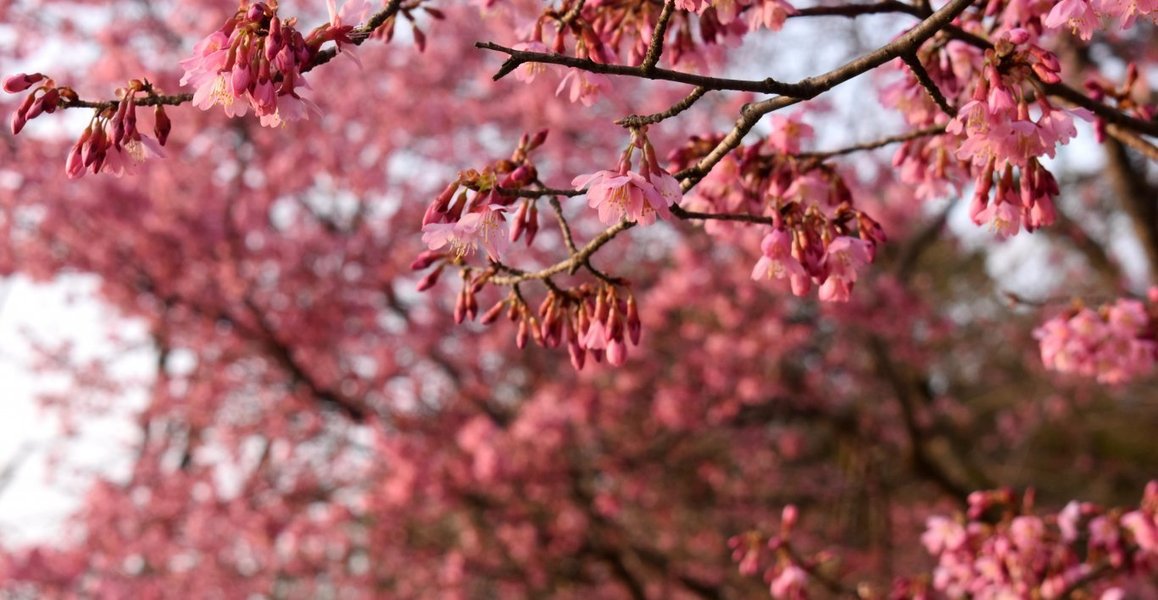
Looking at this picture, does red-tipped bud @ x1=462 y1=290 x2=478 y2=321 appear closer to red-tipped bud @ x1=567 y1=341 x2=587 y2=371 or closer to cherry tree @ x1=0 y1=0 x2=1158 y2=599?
red-tipped bud @ x1=567 y1=341 x2=587 y2=371

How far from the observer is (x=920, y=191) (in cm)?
250

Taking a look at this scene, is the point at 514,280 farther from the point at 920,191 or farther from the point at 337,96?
the point at 337,96

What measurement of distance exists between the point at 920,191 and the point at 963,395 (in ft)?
36.5

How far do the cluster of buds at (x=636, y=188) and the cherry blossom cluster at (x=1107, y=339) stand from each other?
2.04 meters

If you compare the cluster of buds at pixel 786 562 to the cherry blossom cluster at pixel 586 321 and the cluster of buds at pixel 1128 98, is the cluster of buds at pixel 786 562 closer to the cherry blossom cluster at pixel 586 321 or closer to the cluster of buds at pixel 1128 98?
the cherry blossom cluster at pixel 586 321

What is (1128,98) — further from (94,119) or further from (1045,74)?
(94,119)

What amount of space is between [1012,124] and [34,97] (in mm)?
1831

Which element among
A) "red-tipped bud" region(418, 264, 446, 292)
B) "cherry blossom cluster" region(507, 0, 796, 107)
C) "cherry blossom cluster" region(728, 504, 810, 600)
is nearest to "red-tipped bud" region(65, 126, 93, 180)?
"red-tipped bud" region(418, 264, 446, 292)

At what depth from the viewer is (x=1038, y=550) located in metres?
2.90

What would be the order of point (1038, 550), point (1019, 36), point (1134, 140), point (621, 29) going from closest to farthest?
point (1019, 36) < point (621, 29) < point (1134, 140) < point (1038, 550)

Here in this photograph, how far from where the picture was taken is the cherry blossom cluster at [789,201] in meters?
1.90

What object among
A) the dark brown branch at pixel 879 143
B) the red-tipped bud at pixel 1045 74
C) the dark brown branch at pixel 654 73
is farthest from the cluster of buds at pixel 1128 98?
the dark brown branch at pixel 654 73

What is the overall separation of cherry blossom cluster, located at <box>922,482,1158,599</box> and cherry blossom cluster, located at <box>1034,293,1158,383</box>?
0.41 metres

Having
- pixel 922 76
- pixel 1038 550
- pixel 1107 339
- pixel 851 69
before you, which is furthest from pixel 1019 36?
pixel 1038 550
